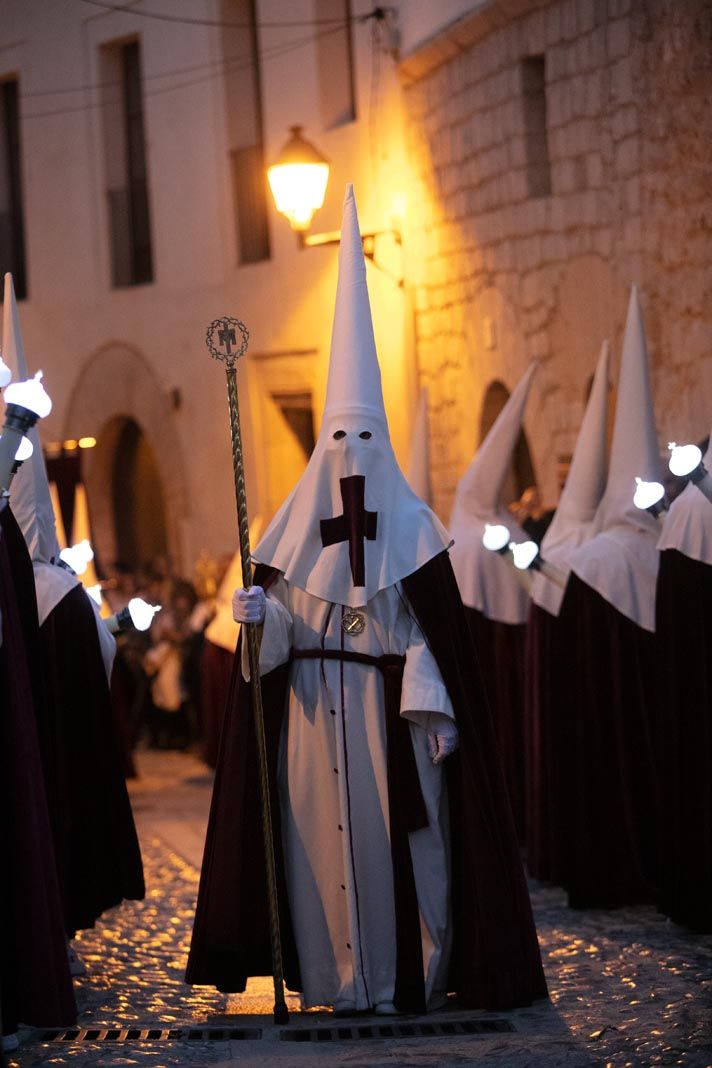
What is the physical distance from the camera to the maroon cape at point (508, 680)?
31.1 feet

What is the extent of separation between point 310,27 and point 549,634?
345 inches

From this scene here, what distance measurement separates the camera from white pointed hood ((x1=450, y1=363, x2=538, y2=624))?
942 cm

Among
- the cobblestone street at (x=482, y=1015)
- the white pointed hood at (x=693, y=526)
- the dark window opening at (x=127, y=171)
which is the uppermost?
the dark window opening at (x=127, y=171)

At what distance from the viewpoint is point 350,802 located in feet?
19.6

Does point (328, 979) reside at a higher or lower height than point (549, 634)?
lower

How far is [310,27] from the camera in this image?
15.6 meters

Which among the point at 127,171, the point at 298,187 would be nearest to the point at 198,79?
the point at 127,171

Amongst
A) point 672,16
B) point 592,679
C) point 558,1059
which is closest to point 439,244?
point 672,16

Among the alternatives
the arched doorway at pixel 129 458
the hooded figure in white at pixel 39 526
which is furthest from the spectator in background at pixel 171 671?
the hooded figure in white at pixel 39 526

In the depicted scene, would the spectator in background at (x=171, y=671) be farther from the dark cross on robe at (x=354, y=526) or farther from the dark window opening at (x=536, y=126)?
the dark cross on robe at (x=354, y=526)

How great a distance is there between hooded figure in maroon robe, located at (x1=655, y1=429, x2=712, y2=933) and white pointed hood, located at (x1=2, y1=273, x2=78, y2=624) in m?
2.44

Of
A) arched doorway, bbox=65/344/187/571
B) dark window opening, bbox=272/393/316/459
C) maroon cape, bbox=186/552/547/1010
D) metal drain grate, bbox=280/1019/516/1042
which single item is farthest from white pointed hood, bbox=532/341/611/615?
arched doorway, bbox=65/344/187/571

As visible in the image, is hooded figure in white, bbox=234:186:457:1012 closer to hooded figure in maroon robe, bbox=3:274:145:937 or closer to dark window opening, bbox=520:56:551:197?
hooded figure in maroon robe, bbox=3:274:145:937

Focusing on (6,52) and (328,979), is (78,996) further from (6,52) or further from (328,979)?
(6,52)
